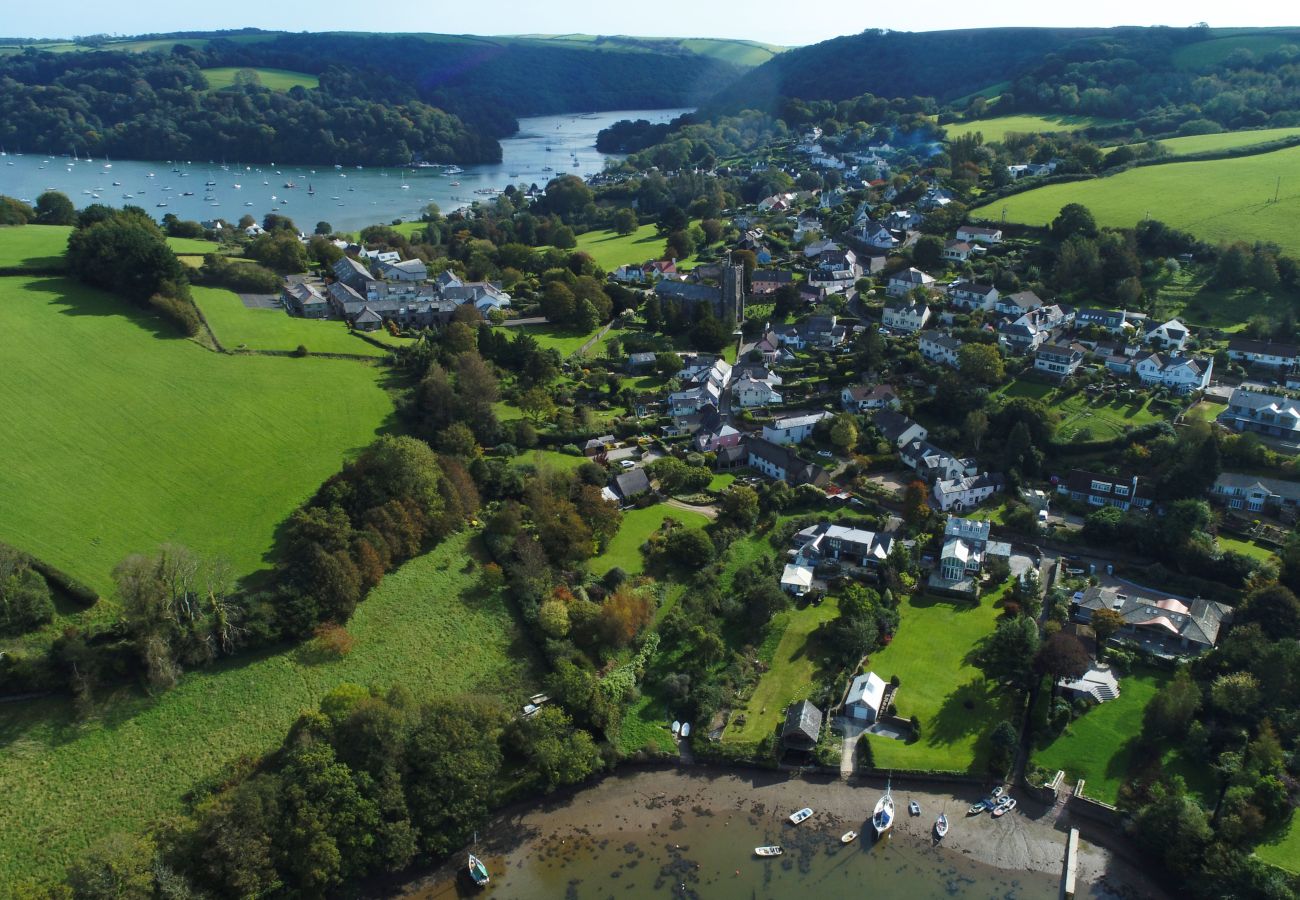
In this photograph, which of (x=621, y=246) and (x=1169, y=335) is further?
(x=621, y=246)

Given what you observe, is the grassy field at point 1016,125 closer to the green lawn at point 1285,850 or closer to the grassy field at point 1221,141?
the grassy field at point 1221,141

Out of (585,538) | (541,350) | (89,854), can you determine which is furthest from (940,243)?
(89,854)

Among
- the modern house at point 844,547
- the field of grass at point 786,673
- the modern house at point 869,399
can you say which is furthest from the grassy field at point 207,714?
the modern house at point 869,399

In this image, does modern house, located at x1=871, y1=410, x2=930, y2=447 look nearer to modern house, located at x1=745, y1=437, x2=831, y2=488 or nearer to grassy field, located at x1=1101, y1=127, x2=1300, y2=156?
modern house, located at x1=745, y1=437, x2=831, y2=488

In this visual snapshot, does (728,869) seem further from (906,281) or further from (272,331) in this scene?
(906,281)

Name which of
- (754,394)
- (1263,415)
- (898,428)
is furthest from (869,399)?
(1263,415)

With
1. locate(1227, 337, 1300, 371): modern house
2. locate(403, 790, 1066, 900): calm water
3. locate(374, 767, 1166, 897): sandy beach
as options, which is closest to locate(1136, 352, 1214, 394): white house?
locate(1227, 337, 1300, 371): modern house
